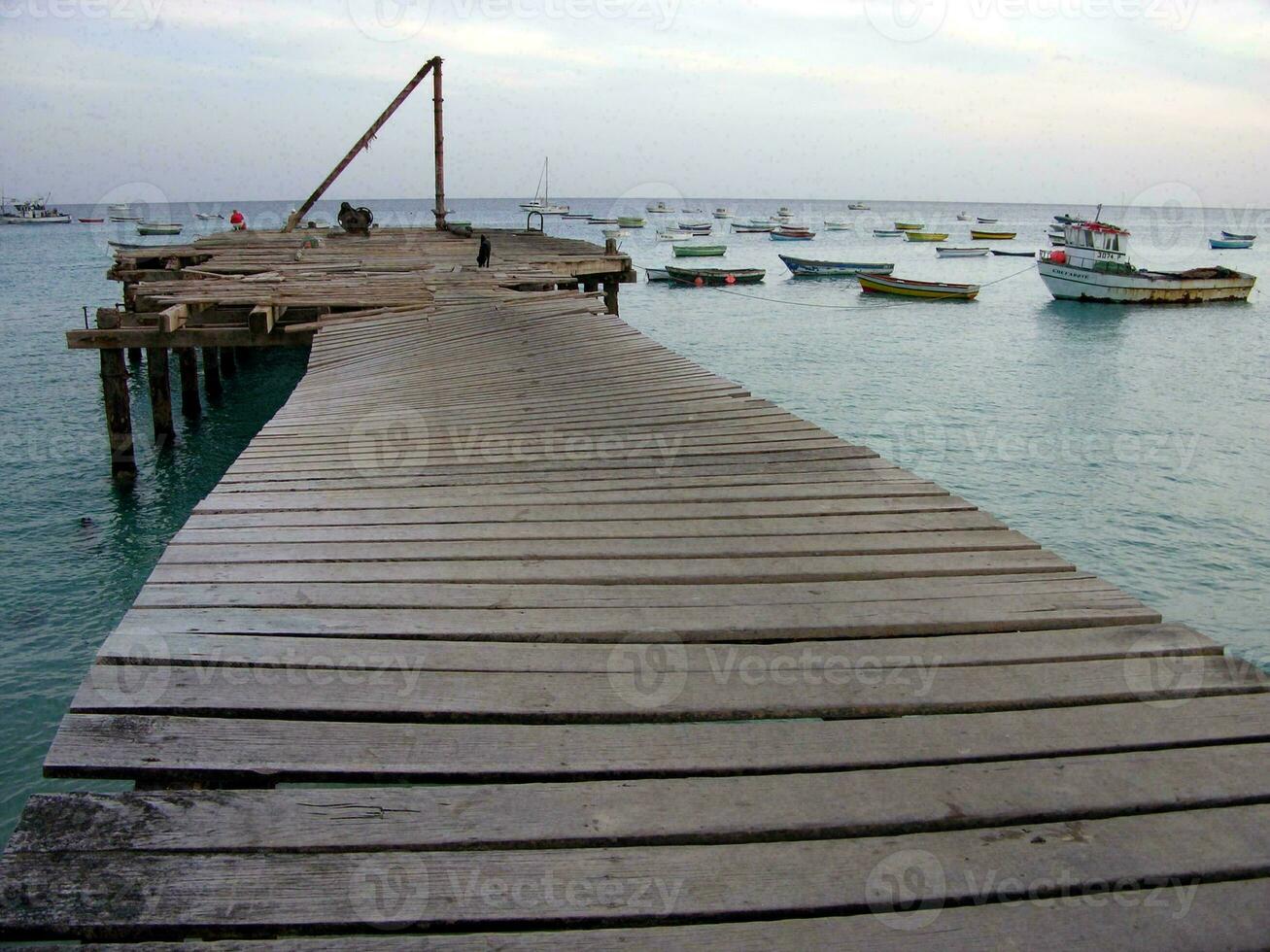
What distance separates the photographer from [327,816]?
2240 mm

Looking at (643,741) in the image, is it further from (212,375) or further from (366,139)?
(366,139)

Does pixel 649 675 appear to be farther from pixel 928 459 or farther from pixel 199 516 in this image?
pixel 928 459

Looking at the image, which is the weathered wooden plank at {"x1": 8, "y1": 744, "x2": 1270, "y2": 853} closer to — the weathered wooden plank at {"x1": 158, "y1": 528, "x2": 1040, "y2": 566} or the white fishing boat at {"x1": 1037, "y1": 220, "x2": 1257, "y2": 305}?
the weathered wooden plank at {"x1": 158, "y1": 528, "x2": 1040, "y2": 566}

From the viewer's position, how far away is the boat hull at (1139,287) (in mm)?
40000

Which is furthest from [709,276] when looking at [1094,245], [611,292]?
[611,292]

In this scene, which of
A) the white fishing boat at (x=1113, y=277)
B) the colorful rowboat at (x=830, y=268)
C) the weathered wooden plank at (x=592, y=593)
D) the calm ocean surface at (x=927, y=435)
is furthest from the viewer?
the colorful rowboat at (x=830, y=268)

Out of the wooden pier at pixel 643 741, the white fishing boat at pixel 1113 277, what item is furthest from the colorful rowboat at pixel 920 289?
the wooden pier at pixel 643 741

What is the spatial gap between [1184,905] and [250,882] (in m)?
2.03

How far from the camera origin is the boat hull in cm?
4000

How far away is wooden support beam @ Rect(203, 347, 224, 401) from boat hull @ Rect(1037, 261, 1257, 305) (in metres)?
35.8

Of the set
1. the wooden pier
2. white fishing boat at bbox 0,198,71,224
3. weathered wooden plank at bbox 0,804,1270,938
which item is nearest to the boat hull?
the wooden pier

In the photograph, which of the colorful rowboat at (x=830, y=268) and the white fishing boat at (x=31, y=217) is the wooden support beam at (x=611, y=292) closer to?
the colorful rowboat at (x=830, y=268)

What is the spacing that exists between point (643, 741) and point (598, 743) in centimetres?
13

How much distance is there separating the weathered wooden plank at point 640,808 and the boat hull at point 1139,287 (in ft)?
141
